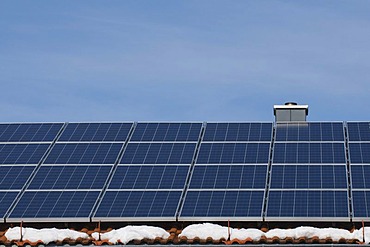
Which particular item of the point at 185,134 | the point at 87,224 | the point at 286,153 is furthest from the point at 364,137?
the point at 87,224

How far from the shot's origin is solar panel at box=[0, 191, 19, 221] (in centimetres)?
2886

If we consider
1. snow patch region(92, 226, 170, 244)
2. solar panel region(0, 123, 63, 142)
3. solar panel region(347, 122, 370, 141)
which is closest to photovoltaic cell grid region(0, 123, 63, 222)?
solar panel region(0, 123, 63, 142)

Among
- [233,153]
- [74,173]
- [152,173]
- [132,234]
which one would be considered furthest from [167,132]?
[132,234]

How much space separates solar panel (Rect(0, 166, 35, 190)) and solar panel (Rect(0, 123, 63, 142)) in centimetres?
238

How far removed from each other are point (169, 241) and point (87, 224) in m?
4.36

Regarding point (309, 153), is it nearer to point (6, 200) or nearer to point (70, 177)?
point (70, 177)

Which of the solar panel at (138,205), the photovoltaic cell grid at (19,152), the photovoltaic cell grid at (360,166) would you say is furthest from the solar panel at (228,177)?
the photovoltaic cell grid at (19,152)

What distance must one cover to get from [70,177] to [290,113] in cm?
877

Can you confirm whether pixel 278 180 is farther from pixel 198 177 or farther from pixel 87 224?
pixel 87 224

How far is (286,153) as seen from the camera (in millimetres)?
32062

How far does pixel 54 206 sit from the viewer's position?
95.5 ft

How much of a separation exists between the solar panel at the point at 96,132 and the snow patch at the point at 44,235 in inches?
318

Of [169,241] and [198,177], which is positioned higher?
[169,241]

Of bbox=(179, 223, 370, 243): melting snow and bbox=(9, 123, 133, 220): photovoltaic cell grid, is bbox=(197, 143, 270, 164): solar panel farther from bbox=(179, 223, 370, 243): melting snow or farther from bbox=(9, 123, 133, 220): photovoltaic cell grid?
bbox=(179, 223, 370, 243): melting snow
